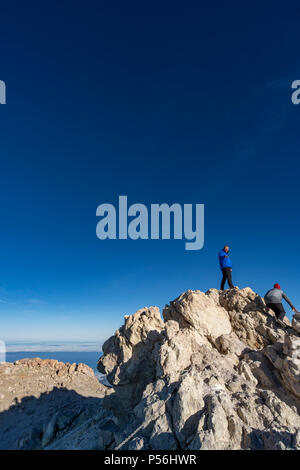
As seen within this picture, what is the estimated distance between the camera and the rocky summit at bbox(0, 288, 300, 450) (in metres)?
7.12

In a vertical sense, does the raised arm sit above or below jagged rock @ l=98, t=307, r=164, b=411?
above

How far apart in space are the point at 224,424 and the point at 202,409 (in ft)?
3.11

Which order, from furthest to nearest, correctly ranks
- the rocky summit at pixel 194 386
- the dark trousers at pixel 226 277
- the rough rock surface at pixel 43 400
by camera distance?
the rough rock surface at pixel 43 400, the dark trousers at pixel 226 277, the rocky summit at pixel 194 386

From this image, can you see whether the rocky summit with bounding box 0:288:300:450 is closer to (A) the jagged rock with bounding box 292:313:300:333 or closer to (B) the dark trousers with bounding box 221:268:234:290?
(A) the jagged rock with bounding box 292:313:300:333

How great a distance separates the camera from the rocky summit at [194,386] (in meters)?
7.12

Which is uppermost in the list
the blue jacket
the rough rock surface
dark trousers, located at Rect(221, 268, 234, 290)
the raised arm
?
the blue jacket

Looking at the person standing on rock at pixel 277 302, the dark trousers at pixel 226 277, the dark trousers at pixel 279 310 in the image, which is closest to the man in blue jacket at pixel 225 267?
the dark trousers at pixel 226 277

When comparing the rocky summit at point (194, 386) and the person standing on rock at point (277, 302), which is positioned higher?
the person standing on rock at point (277, 302)

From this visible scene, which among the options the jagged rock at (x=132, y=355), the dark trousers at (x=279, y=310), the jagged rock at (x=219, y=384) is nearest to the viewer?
the jagged rock at (x=219, y=384)

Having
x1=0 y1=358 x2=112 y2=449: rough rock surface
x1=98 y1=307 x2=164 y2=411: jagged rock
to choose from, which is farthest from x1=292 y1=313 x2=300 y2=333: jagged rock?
x1=0 y1=358 x2=112 y2=449: rough rock surface

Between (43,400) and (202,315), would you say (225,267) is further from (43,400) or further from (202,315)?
(43,400)

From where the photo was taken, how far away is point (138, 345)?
13.5m

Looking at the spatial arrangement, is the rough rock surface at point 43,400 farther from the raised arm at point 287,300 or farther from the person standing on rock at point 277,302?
the raised arm at point 287,300
